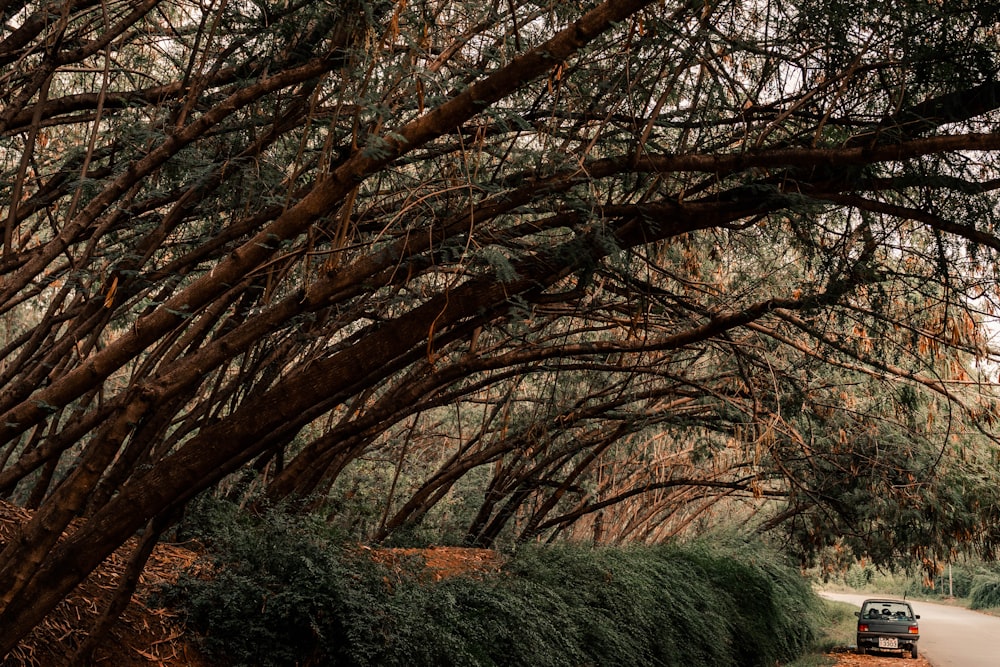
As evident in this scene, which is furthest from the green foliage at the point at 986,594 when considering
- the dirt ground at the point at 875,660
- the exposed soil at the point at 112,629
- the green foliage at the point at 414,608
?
the exposed soil at the point at 112,629

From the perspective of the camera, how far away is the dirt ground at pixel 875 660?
15398 mm

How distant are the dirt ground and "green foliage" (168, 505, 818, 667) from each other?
5.76m

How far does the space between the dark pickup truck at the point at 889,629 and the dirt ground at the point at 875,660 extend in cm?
17

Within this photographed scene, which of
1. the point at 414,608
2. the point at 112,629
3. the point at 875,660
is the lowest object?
the point at 875,660

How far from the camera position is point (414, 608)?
6098 mm

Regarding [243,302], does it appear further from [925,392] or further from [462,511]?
[462,511]

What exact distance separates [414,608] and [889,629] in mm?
14013

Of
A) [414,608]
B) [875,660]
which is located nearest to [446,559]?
[414,608]

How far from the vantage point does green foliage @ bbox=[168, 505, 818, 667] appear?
17.6 feet

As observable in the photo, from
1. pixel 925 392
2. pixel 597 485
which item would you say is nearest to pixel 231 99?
pixel 925 392

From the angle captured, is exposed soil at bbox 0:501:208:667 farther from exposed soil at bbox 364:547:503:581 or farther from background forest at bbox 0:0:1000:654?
exposed soil at bbox 364:547:503:581

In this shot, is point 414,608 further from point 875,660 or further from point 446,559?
point 875,660

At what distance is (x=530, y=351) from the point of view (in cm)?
475

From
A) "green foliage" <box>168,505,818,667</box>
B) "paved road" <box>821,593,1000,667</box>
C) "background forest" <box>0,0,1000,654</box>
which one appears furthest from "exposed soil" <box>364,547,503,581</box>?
"paved road" <box>821,593,1000,667</box>
